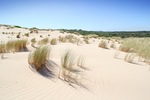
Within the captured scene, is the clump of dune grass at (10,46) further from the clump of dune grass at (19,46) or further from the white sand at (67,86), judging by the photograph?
the white sand at (67,86)

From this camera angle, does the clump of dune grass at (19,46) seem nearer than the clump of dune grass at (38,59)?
No

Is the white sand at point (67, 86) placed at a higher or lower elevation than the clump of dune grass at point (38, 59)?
lower

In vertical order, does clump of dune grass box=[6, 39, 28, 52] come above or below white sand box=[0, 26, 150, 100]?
above

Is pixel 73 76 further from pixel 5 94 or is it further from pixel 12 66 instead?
pixel 5 94

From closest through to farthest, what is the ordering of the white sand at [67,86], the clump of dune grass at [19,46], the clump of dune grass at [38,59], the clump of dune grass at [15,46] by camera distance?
the white sand at [67,86]
the clump of dune grass at [38,59]
the clump of dune grass at [15,46]
the clump of dune grass at [19,46]

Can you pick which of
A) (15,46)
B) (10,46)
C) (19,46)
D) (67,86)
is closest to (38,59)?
(67,86)

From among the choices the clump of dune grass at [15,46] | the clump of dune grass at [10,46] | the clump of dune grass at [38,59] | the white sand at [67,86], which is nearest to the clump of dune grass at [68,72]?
the white sand at [67,86]

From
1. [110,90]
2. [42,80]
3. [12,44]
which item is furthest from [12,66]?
[12,44]

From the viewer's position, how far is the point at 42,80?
19.1ft

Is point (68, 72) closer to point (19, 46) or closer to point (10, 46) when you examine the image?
point (10, 46)

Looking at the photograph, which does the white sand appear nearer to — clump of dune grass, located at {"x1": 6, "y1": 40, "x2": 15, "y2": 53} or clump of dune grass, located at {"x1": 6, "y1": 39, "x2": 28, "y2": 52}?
clump of dune grass, located at {"x1": 6, "y1": 40, "x2": 15, "y2": 53}

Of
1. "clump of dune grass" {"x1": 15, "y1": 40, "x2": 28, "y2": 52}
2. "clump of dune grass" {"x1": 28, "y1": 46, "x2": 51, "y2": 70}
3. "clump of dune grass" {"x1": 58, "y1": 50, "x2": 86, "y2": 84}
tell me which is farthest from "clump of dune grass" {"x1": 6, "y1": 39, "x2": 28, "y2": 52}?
"clump of dune grass" {"x1": 58, "y1": 50, "x2": 86, "y2": 84}

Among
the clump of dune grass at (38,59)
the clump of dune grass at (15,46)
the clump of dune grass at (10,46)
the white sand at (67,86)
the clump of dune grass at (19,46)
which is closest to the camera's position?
the white sand at (67,86)

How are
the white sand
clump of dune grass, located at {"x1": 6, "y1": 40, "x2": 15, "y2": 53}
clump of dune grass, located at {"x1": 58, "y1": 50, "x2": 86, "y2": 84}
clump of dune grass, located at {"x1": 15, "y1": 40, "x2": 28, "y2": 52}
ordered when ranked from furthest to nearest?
clump of dune grass, located at {"x1": 15, "y1": 40, "x2": 28, "y2": 52}
clump of dune grass, located at {"x1": 6, "y1": 40, "x2": 15, "y2": 53}
clump of dune grass, located at {"x1": 58, "y1": 50, "x2": 86, "y2": 84}
the white sand
